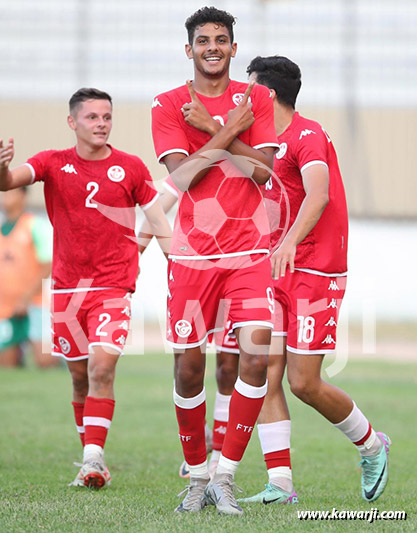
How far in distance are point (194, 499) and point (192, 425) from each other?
0.39 metres

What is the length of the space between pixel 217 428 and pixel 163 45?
23.6 m

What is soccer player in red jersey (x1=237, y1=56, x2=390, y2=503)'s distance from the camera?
547 centimetres

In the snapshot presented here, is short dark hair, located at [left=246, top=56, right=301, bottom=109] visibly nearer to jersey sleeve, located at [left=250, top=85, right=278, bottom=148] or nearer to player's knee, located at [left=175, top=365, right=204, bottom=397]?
jersey sleeve, located at [left=250, top=85, right=278, bottom=148]

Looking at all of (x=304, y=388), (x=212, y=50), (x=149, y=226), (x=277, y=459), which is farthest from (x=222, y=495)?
(x=149, y=226)

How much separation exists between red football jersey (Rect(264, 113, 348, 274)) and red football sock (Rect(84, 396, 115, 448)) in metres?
1.43

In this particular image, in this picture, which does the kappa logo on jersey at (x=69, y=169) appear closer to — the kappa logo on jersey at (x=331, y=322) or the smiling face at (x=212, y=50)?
the smiling face at (x=212, y=50)

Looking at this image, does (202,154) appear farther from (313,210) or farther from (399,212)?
(399,212)

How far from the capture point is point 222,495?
473 cm

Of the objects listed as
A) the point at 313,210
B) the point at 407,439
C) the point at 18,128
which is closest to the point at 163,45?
the point at 18,128

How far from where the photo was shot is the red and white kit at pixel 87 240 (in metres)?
6.25

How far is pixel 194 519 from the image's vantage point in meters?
4.48

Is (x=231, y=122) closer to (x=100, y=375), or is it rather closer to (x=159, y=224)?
(x=159, y=224)

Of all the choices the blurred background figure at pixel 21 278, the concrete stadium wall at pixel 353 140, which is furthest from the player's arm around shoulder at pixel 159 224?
the concrete stadium wall at pixel 353 140

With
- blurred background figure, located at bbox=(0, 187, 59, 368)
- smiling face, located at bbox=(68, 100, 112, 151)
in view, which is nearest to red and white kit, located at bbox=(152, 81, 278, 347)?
smiling face, located at bbox=(68, 100, 112, 151)
